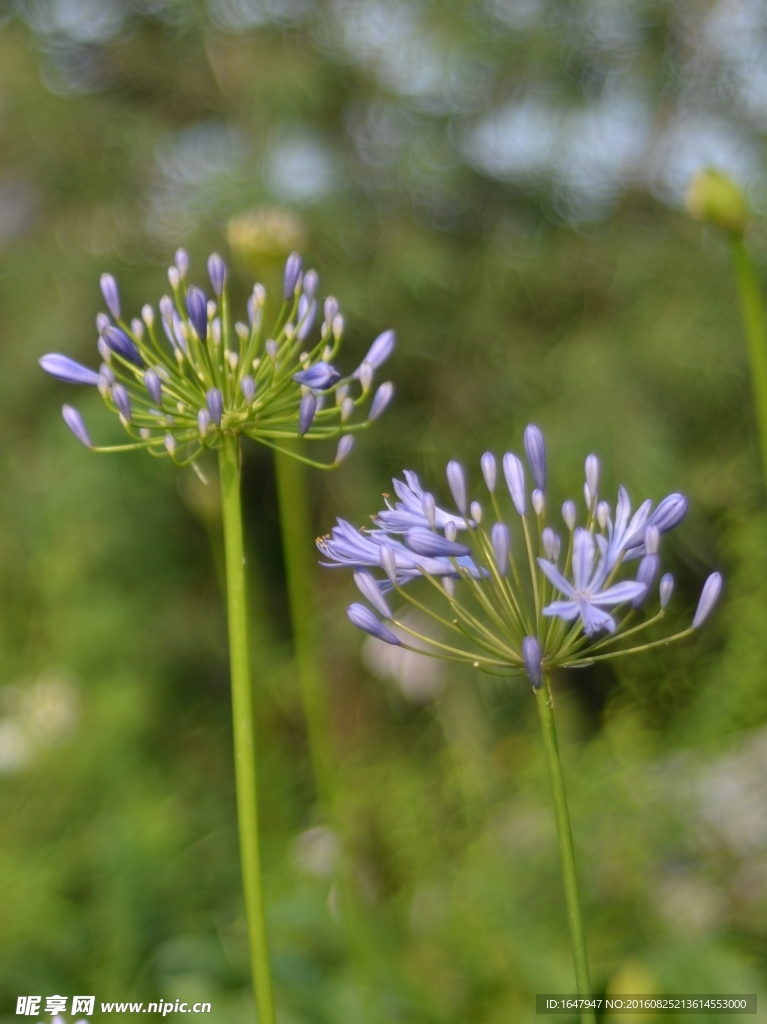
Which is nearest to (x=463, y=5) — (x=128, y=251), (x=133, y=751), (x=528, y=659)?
(x=128, y=251)

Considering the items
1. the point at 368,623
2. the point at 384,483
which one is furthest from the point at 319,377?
the point at 384,483

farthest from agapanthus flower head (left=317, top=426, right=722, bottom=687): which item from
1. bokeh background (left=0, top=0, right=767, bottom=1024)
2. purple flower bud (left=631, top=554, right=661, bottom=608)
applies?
bokeh background (left=0, top=0, right=767, bottom=1024)

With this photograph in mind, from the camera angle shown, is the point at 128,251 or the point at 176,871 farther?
the point at 128,251

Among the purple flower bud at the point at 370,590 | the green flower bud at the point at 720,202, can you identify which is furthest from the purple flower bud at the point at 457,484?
the green flower bud at the point at 720,202

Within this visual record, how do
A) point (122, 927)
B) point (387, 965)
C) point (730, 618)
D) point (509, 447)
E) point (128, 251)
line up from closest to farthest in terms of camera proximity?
1. point (387, 965)
2. point (122, 927)
3. point (730, 618)
4. point (509, 447)
5. point (128, 251)

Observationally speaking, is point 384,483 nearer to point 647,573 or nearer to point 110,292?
point 110,292

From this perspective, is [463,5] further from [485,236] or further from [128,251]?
[128,251]

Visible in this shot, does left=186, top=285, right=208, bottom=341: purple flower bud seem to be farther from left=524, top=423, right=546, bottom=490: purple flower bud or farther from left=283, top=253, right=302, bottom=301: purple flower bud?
left=524, top=423, right=546, bottom=490: purple flower bud
